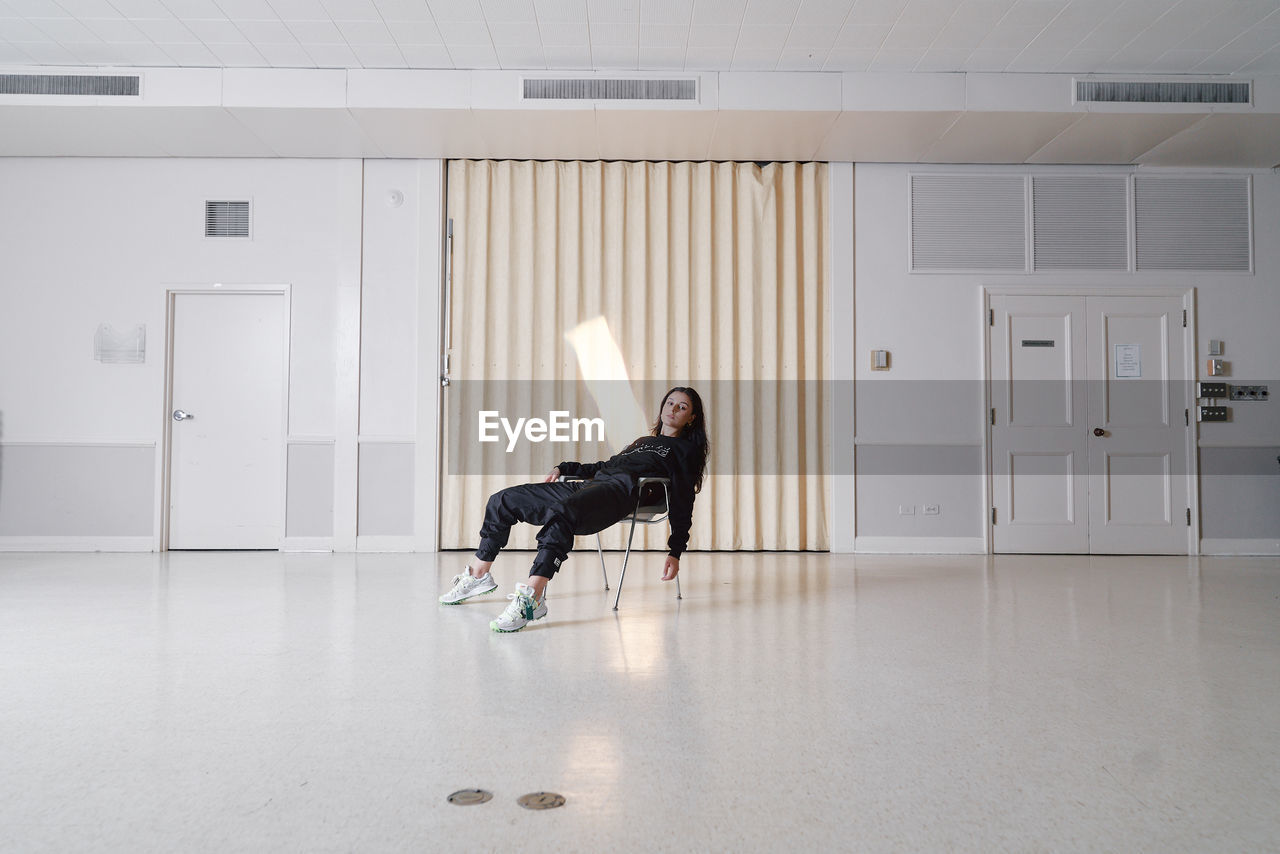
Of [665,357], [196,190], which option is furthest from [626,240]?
[196,190]

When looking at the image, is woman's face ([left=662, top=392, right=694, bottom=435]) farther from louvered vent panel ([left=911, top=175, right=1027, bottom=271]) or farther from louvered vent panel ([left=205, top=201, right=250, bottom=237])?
louvered vent panel ([left=205, top=201, right=250, bottom=237])

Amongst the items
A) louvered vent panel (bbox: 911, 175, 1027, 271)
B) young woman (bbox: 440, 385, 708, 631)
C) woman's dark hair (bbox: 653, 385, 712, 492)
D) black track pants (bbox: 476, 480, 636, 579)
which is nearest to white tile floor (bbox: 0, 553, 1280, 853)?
young woman (bbox: 440, 385, 708, 631)

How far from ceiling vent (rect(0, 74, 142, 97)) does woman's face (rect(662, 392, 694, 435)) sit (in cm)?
387

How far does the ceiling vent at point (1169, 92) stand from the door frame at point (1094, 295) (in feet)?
4.28

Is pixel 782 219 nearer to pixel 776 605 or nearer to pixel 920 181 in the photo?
pixel 920 181

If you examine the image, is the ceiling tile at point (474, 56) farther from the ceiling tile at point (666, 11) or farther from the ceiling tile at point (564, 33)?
the ceiling tile at point (666, 11)

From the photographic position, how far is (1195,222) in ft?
19.7

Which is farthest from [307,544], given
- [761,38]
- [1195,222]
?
[1195,222]

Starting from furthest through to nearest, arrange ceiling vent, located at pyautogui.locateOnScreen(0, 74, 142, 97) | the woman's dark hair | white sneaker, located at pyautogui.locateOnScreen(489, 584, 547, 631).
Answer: ceiling vent, located at pyautogui.locateOnScreen(0, 74, 142, 97) → the woman's dark hair → white sneaker, located at pyautogui.locateOnScreen(489, 584, 547, 631)

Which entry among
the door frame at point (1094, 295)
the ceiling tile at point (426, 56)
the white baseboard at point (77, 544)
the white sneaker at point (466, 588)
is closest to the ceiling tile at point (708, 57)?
the ceiling tile at point (426, 56)

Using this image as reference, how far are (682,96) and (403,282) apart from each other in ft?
7.55

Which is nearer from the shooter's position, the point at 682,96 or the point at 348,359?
the point at 682,96

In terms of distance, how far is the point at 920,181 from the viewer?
6012 mm

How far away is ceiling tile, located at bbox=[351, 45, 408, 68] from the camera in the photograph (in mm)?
4949
